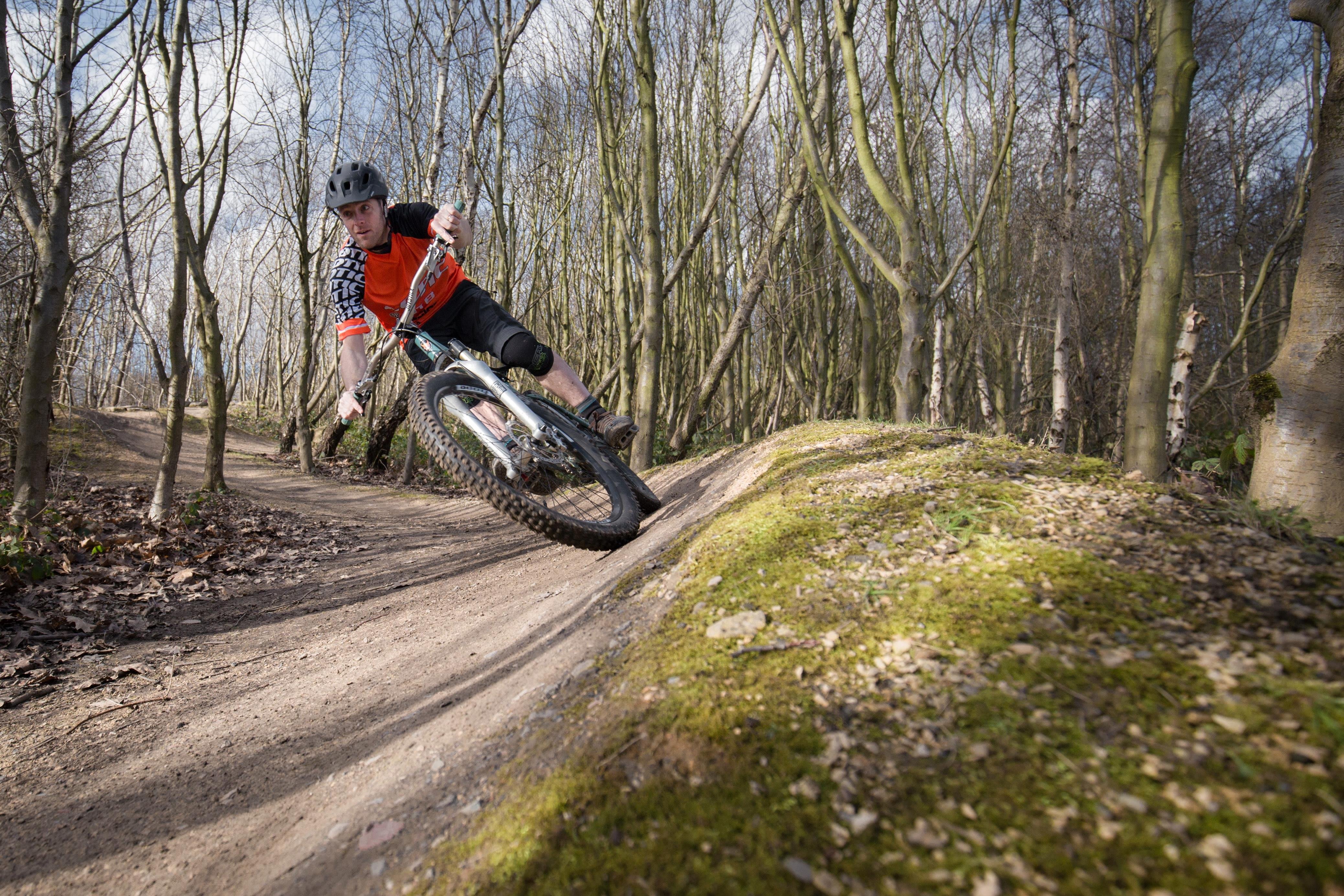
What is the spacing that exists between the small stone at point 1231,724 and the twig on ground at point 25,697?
419 cm

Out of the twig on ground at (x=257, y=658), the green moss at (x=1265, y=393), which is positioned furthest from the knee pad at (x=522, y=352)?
the green moss at (x=1265, y=393)

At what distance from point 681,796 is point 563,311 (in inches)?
598

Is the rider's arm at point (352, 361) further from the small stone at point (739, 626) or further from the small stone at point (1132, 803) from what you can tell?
the small stone at point (1132, 803)

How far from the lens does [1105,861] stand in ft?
3.04

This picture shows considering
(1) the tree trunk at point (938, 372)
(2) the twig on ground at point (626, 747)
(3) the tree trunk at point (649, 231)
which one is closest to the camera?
(2) the twig on ground at point (626, 747)

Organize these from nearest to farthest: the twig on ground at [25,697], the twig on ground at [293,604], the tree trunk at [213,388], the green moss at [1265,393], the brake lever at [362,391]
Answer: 1. the twig on ground at [25,697]
2. the green moss at [1265,393]
3. the brake lever at [362,391]
4. the twig on ground at [293,604]
5. the tree trunk at [213,388]

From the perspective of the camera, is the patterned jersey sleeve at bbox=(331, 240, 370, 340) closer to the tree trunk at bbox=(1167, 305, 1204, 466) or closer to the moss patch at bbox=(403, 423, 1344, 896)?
the moss patch at bbox=(403, 423, 1344, 896)

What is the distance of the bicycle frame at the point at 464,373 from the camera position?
139 inches

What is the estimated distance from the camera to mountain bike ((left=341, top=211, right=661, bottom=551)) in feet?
10.6

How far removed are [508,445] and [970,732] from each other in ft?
9.37

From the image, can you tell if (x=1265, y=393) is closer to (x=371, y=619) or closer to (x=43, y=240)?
(x=371, y=619)

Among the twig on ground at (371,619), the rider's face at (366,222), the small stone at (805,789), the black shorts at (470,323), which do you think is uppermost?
the rider's face at (366,222)

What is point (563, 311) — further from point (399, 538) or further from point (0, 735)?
point (0, 735)

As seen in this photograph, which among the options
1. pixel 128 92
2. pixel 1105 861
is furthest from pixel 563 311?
pixel 1105 861
